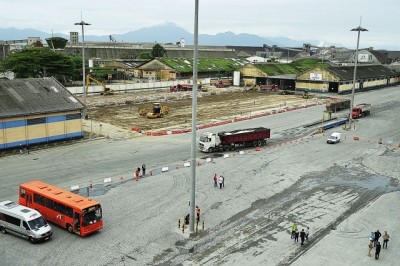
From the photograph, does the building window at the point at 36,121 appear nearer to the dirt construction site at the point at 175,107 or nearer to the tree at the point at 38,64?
the dirt construction site at the point at 175,107

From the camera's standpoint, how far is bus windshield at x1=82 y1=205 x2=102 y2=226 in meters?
25.6

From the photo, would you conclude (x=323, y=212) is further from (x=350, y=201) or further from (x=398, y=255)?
(x=398, y=255)

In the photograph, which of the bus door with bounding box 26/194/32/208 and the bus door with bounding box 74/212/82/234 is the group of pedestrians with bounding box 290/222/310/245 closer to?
the bus door with bounding box 74/212/82/234

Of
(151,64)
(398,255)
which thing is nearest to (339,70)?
(151,64)

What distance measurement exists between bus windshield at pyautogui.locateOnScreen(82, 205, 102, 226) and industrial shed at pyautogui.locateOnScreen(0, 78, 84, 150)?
75.6ft

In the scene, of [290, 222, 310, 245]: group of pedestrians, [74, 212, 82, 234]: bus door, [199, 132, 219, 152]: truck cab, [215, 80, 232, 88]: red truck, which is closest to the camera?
[290, 222, 310, 245]: group of pedestrians

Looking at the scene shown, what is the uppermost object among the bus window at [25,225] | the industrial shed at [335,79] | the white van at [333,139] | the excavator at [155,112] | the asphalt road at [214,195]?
the industrial shed at [335,79]

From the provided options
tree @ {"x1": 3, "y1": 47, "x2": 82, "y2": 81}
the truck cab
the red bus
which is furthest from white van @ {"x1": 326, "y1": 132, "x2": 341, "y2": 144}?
tree @ {"x1": 3, "y1": 47, "x2": 82, "y2": 81}

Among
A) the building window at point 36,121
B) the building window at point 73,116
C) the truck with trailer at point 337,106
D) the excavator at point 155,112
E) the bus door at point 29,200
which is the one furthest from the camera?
the truck with trailer at point 337,106

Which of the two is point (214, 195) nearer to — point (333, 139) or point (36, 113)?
point (36, 113)

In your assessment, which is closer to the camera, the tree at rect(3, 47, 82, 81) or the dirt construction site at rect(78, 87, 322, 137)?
the dirt construction site at rect(78, 87, 322, 137)

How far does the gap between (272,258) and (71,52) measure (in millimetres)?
138981

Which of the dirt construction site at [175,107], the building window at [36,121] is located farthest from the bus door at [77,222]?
the dirt construction site at [175,107]

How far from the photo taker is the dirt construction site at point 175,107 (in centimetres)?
6208
